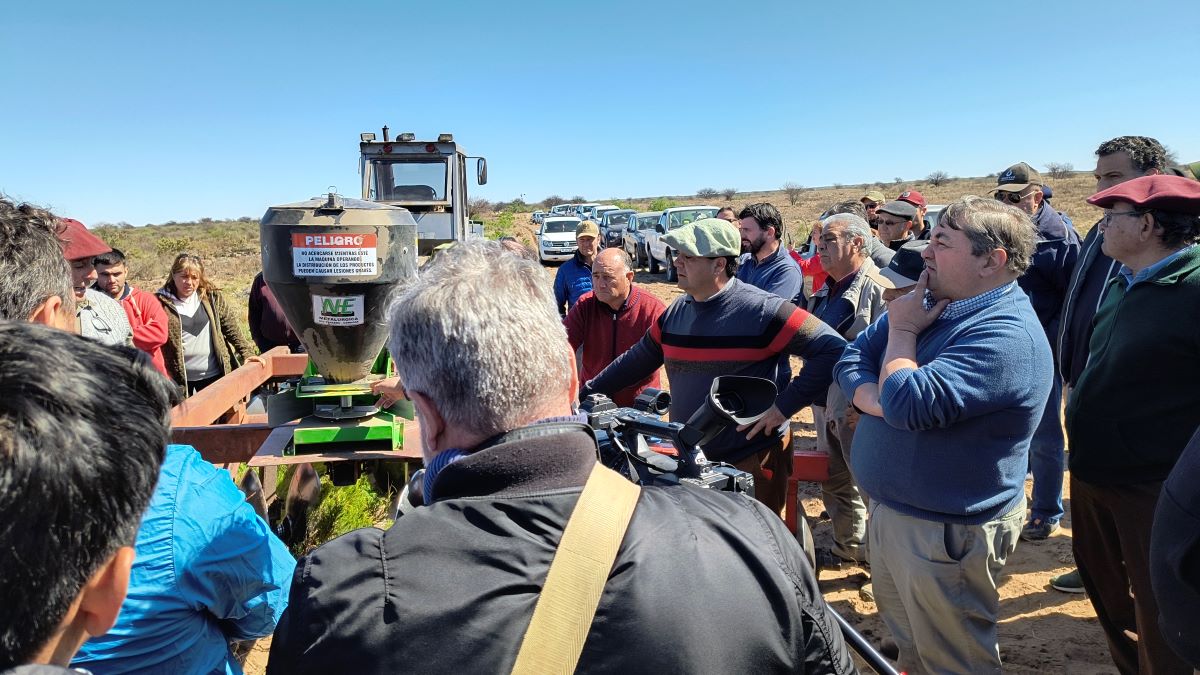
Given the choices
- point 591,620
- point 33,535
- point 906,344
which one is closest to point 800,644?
point 591,620

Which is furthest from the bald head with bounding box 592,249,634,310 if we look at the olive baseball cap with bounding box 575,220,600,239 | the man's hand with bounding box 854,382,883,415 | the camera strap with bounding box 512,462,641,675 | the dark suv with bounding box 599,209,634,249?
the dark suv with bounding box 599,209,634,249

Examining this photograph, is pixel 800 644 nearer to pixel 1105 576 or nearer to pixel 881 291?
pixel 1105 576

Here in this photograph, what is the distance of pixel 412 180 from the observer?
35.1 feet

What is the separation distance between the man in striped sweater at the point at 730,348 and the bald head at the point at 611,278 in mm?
772

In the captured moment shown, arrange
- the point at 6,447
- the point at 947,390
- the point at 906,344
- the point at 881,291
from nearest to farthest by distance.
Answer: the point at 6,447, the point at 947,390, the point at 906,344, the point at 881,291

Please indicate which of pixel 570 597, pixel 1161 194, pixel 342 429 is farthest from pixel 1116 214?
pixel 342 429

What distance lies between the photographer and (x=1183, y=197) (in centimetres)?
251

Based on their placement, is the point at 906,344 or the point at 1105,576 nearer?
the point at 906,344

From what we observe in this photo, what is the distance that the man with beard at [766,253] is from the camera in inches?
206

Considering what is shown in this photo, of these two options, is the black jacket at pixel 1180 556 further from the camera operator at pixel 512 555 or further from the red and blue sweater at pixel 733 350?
the red and blue sweater at pixel 733 350

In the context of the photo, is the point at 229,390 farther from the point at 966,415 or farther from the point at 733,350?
the point at 966,415

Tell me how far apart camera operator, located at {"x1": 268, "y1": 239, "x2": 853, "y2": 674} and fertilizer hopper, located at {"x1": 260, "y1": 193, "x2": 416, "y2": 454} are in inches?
60.6

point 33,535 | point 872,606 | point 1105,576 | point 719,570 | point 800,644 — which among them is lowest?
point 872,606

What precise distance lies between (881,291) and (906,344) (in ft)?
5.88
